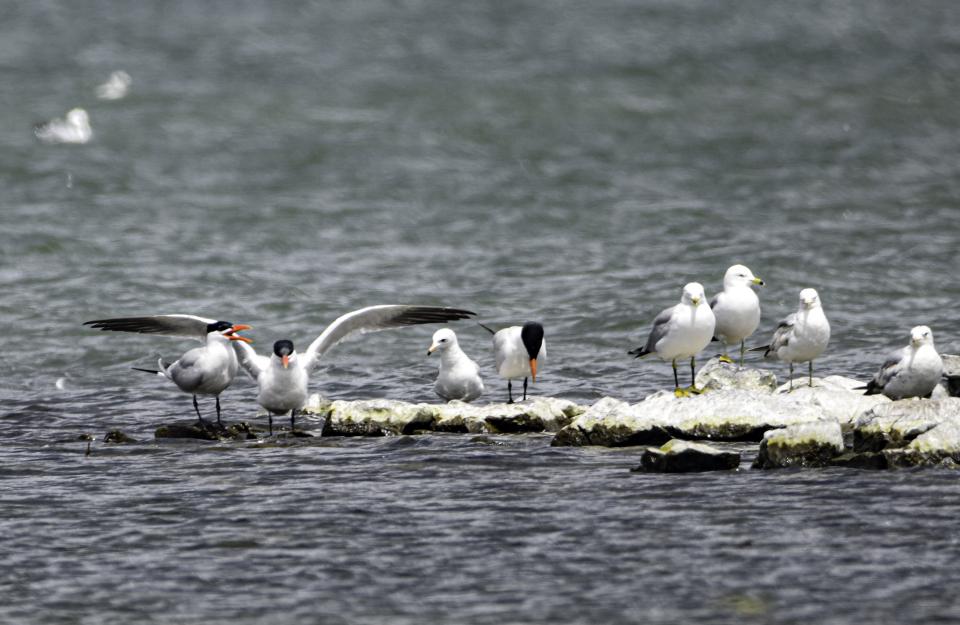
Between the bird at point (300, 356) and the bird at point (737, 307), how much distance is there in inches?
80.5

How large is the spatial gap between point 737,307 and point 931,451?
3233mm

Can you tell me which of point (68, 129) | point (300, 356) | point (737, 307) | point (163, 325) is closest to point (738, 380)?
point (737, 307)

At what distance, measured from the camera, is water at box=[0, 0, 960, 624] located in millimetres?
6941

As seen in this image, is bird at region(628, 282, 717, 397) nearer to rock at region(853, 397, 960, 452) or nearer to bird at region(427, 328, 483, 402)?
bird at region(427, 328, 483, 402)

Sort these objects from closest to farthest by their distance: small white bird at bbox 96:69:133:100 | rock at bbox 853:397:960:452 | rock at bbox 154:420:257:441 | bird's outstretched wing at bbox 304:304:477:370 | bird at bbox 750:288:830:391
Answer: rock at bbox 853:397:960:452
rock at bbox 154:420:257:441
bird at bbox 750:288:830:391
bird's outstretched wing at bbox 304:304:477:370
small white bird at bbox 96:69:133:100

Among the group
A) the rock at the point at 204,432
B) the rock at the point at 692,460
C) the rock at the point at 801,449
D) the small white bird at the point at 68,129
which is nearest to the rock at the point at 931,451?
the rock at the point at 801,449

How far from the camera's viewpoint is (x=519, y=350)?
1164cm

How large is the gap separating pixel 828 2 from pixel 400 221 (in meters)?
19.1

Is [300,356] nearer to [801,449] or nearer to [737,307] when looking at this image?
[737,307]

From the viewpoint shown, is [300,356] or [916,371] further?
[300,356]

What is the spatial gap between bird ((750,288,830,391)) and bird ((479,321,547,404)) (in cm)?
188


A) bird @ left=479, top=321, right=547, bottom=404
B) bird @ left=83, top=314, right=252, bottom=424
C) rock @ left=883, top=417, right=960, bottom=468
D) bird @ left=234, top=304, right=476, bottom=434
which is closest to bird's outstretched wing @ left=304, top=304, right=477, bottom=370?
bird @ left=234, top=304, right=476, bottom=434

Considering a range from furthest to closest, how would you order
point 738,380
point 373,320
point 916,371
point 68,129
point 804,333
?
point 68,129 → point 373,320 → point 738,380 → point 804,333 → point 916,371

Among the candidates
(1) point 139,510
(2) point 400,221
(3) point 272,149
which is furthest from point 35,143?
A: (1) point 139,510
